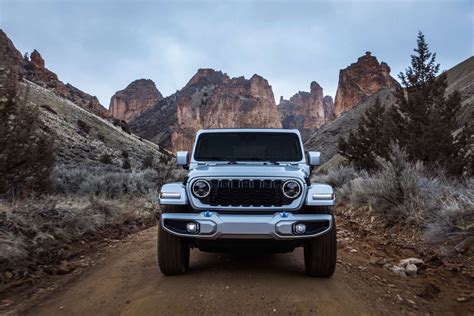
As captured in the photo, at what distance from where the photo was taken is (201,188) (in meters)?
4.55

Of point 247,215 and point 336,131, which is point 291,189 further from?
point 336,131

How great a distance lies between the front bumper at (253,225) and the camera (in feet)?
13.7

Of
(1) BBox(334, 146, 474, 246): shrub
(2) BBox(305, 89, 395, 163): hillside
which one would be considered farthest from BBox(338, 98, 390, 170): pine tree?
(2) BBox(305, 89, 395, 163): hillside

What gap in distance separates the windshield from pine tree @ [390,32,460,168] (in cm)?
936

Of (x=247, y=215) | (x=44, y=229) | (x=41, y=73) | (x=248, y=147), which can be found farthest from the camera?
(x=41, y=73)

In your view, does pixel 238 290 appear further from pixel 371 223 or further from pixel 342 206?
pixel 342 206

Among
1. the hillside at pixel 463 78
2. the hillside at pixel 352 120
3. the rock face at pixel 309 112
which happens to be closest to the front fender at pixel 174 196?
the hillside at pixel 463 78

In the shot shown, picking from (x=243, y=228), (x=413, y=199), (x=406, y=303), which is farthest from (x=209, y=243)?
(x=413, y=199)

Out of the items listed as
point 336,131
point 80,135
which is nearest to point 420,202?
point 80,135

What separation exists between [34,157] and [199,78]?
141943 millimetres

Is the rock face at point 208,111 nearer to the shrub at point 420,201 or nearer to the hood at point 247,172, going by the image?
the shrub at point 420,201

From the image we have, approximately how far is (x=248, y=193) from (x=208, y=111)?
11964cm

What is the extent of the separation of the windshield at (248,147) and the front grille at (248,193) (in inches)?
58.4

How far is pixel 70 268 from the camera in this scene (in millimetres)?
5570
